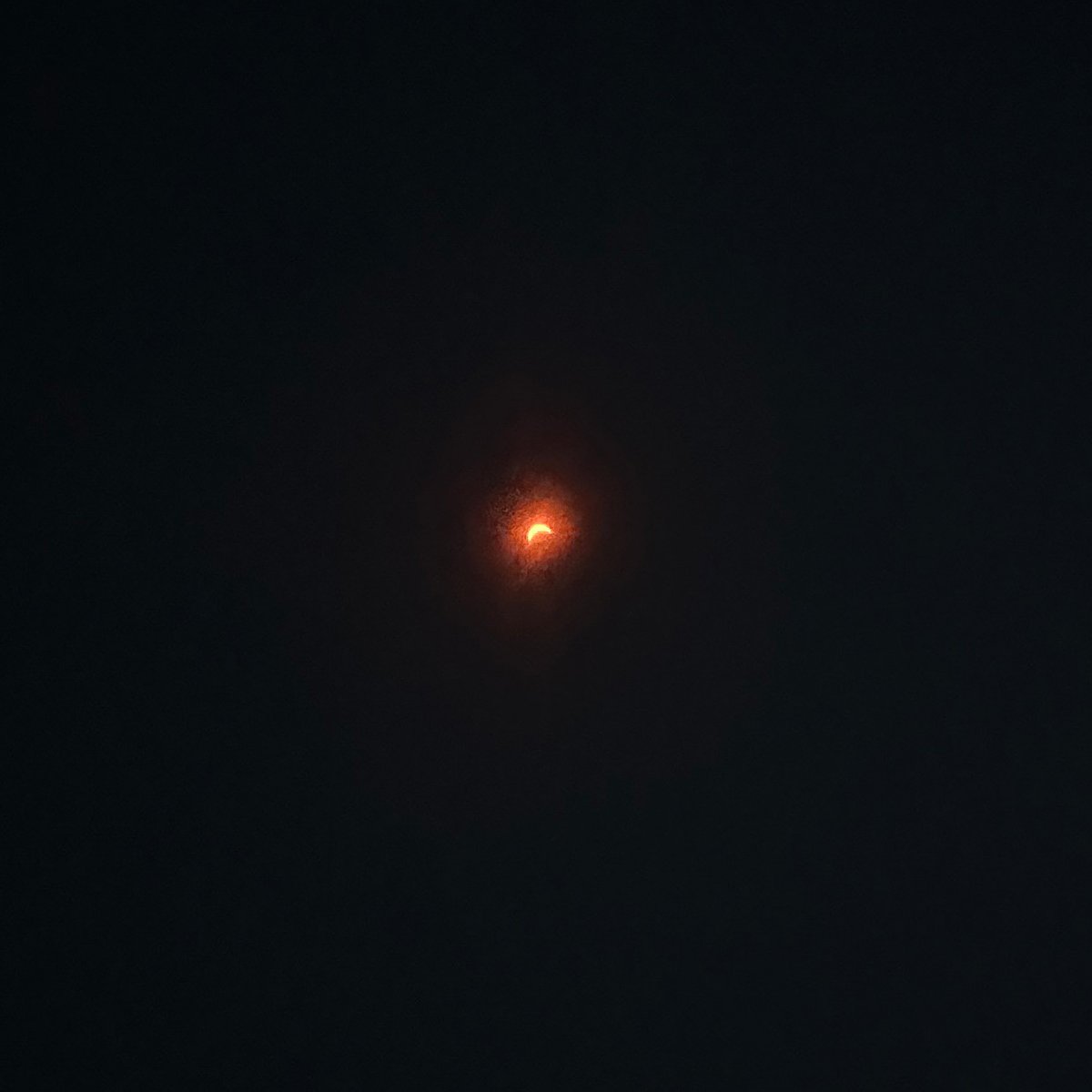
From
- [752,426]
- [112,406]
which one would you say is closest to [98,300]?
[112,406]

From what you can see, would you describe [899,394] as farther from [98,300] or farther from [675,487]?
[98,300]

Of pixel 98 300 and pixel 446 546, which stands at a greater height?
pixel 98 300

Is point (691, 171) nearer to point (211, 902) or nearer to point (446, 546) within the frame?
point (446, 546)

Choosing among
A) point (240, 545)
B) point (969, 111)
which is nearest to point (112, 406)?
point (240, 545)

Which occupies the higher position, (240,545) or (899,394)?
(899,394)

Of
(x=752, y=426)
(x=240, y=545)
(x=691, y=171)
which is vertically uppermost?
(x=691, y=171)

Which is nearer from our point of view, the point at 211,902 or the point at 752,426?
the point at 211,902
